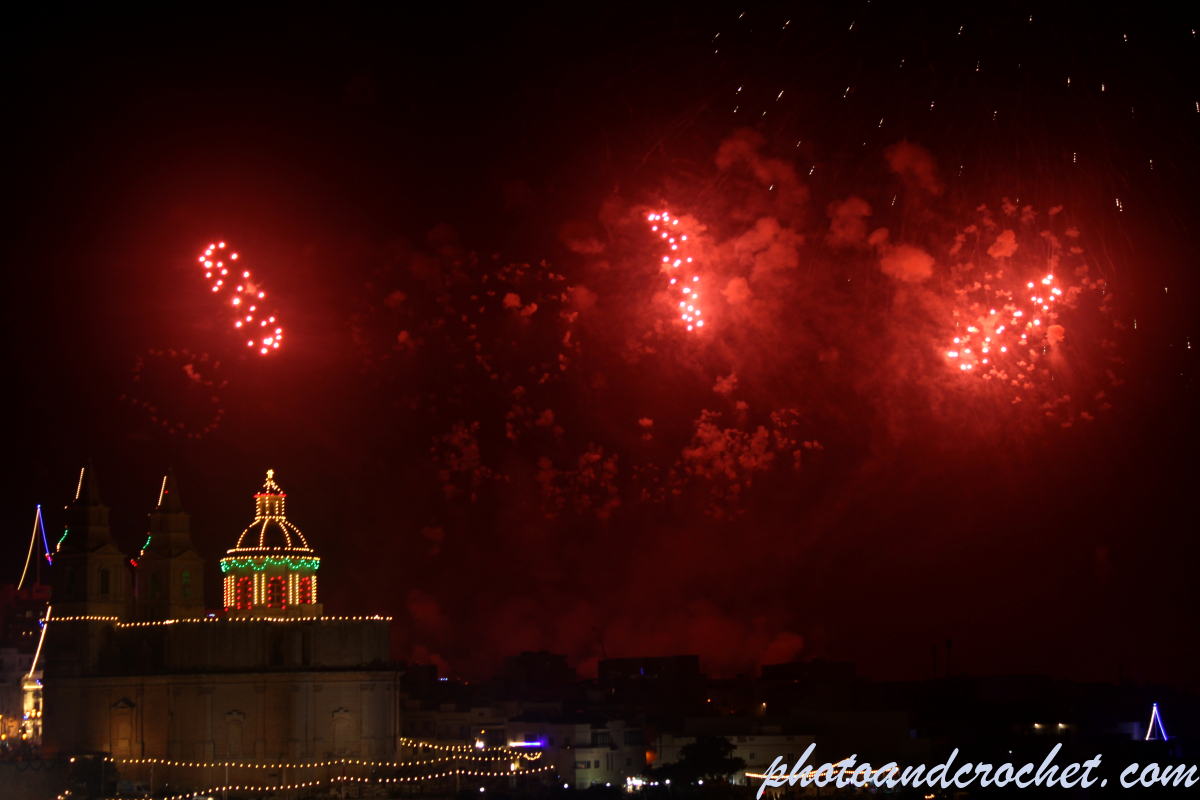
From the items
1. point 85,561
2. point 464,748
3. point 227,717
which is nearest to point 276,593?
point 227,717

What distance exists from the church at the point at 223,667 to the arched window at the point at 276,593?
0.15ft

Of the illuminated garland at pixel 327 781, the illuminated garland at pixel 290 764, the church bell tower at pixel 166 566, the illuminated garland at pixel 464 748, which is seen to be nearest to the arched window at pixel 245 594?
the church bell tower at pixel 166 566

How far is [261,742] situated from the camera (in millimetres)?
61969

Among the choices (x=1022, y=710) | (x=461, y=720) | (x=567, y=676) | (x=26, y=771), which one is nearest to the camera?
(x=26, y=771)

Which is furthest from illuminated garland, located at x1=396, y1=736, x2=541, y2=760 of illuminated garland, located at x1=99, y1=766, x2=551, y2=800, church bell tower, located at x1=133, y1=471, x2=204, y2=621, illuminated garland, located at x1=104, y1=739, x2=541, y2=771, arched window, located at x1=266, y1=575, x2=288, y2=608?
church bell tower, located at x1=133, y1=471, x2=204, y2=621

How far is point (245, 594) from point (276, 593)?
141 centimetres

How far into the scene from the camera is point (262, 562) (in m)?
64.6

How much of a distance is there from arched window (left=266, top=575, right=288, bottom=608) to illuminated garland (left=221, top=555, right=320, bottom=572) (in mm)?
690

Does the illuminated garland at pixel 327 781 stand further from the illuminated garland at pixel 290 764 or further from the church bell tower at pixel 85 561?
the church bell tower at pixel 85 561

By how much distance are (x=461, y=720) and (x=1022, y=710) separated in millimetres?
36480

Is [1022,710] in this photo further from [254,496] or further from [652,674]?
[254,496]

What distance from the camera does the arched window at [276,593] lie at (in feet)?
213

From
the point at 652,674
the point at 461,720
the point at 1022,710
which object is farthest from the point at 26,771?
the point at 1022,710

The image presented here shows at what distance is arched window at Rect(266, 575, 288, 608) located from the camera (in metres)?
64.8
